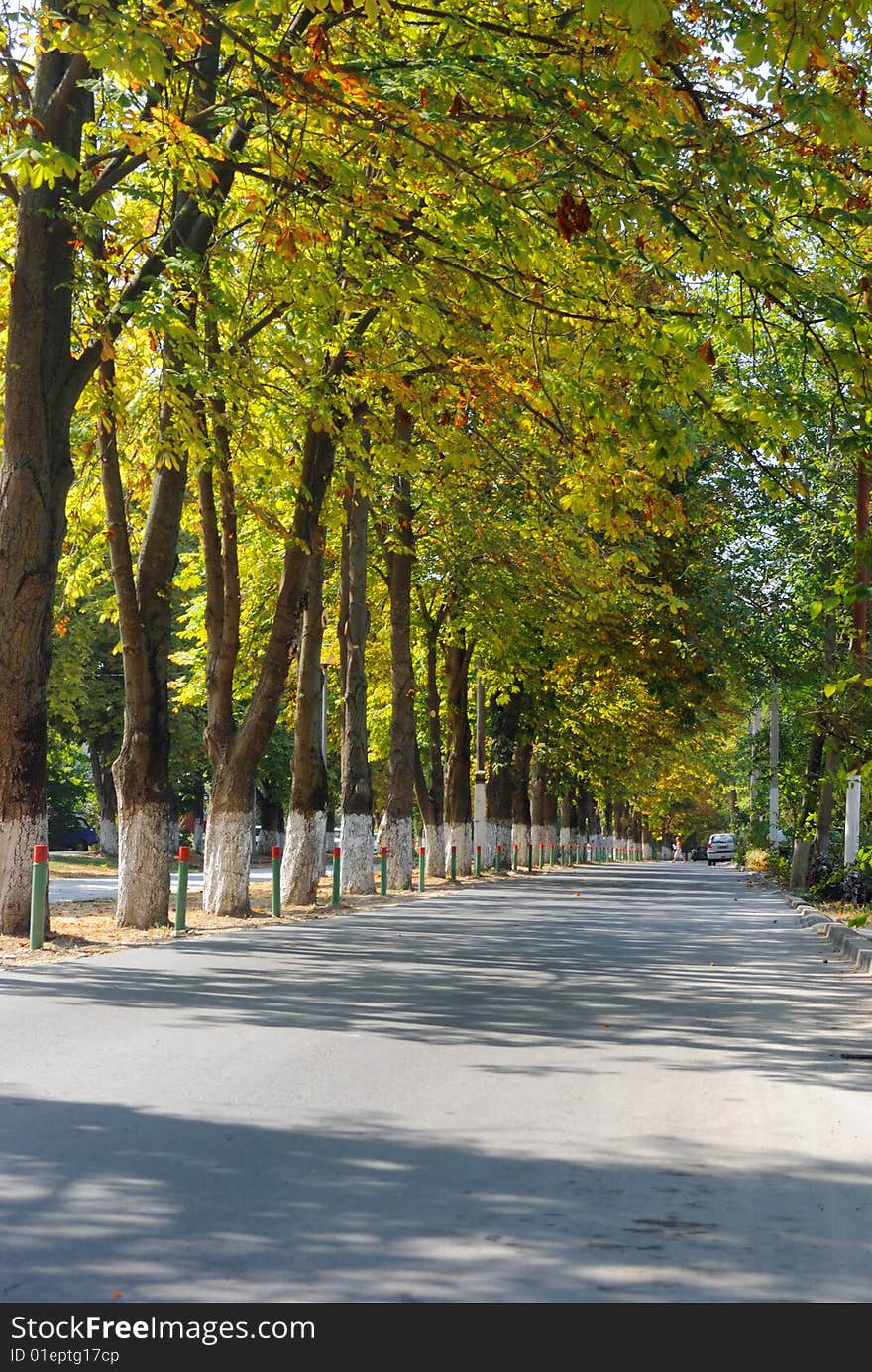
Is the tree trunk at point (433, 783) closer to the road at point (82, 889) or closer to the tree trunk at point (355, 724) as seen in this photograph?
the road at point (82, 889)

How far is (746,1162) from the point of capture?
7.34m

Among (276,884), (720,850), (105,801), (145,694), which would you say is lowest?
(720,850)

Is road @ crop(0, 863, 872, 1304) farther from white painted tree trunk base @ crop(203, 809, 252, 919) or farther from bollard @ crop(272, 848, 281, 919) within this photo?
white painted tree trunk base @ crop(203, 809, 252, 919)

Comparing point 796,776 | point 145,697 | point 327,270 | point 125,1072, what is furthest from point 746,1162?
point 796,776

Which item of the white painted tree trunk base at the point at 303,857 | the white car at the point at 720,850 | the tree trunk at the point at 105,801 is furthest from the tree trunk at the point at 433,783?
the white car at the point at 720,850

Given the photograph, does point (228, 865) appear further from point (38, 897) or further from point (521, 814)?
point (521, 814)

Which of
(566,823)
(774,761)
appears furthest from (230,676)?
(566,823)

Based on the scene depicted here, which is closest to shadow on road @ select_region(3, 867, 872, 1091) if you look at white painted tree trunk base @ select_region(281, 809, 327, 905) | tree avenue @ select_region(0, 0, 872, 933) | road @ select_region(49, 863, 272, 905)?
tree avenue @ select_region(0, 0, 872, 933)

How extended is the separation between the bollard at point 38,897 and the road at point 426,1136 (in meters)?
1.33

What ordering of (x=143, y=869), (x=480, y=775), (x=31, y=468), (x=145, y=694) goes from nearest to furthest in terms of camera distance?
1. (x=31, y=468)
2. (x=143, y=869)
3. (x=145, y=694)
4. (x=480, y=775)

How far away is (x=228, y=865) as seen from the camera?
79.0ft

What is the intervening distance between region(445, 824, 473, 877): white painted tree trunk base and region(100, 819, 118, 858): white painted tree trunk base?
20.5 metres

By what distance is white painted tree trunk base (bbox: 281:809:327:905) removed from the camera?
27.4 metres

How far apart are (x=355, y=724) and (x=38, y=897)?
51.6 ft
